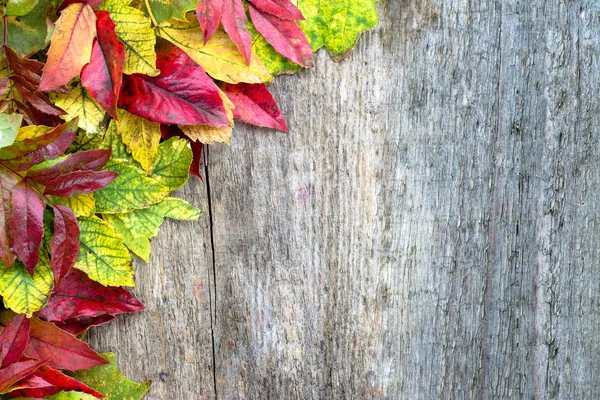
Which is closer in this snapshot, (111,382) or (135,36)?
(135,36)

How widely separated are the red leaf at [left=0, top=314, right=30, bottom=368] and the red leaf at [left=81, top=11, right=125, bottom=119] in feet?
1.12

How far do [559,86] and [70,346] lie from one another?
2.70 feet

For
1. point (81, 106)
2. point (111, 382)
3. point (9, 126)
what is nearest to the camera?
point (9, 126)

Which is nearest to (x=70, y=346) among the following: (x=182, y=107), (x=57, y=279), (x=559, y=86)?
(x=57, y=279)

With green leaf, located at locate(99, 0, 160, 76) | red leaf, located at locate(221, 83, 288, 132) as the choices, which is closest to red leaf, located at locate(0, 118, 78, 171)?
green leaf, located at locate(99, 0, 160, 76)

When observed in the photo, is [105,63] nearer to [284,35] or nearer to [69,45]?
[69,45]

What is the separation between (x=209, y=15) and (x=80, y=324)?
0.52m

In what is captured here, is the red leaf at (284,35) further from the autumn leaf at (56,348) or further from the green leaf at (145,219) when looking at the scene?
the autumn leaf at (56,348)

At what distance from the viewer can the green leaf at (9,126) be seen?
732 mm

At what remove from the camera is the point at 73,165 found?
0.81 meters

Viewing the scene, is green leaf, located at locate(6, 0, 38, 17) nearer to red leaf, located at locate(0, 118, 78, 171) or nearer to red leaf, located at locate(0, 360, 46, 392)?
red leaf, located at locate(0, 118, 78, 171)

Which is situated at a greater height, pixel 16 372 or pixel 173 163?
pixel 173 163

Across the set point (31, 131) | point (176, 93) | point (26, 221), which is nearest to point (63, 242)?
point (26, 221)

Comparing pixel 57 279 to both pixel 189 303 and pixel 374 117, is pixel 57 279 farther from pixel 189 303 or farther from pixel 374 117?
pixel 374 117
